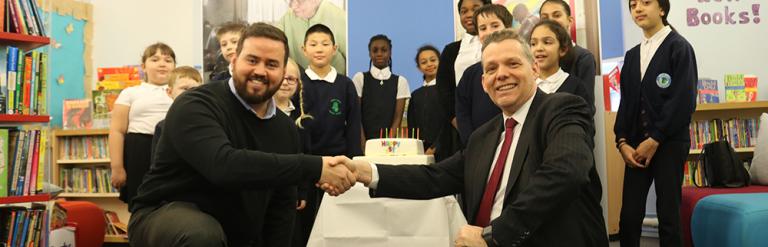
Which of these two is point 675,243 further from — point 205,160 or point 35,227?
point 35,227

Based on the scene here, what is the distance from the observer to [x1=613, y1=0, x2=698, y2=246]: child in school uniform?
9.54ft

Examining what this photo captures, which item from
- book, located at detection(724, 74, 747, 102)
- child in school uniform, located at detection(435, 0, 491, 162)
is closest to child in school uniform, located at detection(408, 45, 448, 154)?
child in school uniform, located at detection(435, 0, 491, 162)

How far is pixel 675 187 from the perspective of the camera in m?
2.88

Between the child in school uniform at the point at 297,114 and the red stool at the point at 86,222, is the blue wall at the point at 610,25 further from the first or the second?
the red stool at the point at 86,222

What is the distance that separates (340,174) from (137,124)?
211 centimetres

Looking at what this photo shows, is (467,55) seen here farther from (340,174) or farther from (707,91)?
(707,91)

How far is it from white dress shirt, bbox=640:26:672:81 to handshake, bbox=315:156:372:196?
1.63 meters

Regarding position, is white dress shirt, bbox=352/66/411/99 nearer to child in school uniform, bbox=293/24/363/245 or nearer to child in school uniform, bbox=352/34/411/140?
child in school uniform, bbox=352/34/411/140

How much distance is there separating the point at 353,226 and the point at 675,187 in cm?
142

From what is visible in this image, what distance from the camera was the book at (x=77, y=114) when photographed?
5.99 metres

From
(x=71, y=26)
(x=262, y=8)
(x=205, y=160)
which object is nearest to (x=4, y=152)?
(x=205, y=160)

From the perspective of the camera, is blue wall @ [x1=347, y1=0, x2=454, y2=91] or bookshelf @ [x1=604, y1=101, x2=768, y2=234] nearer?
blue wall @ [x1=347, y1=0, x2=454, y2=91]

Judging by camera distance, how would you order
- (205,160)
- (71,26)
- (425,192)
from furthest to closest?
(71,26) → (425,192) → (205,160)

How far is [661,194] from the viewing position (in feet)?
9.57
